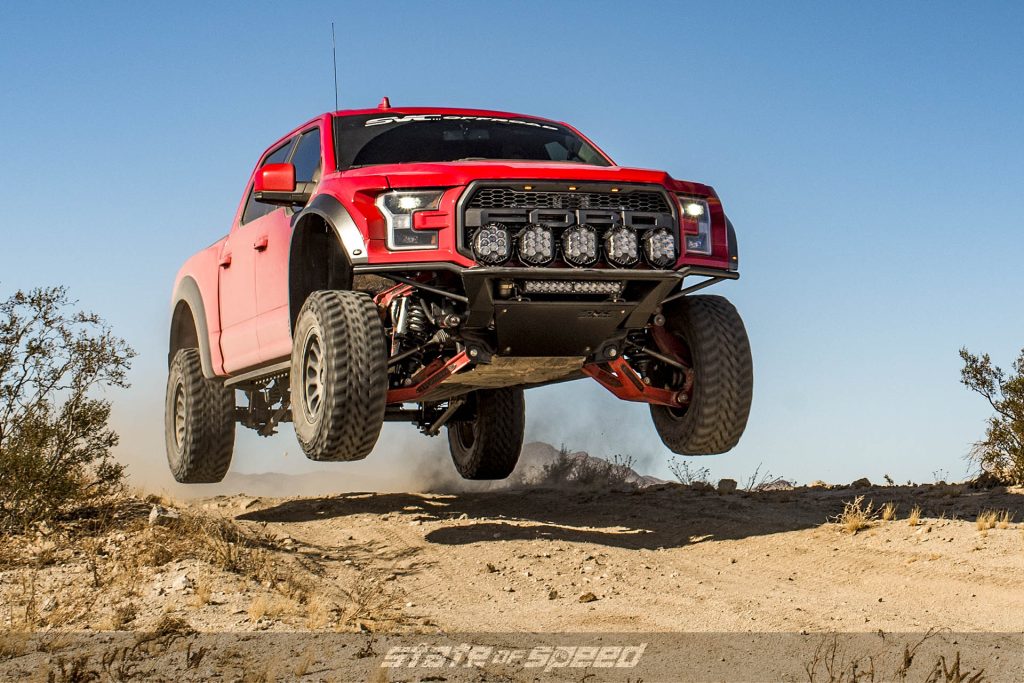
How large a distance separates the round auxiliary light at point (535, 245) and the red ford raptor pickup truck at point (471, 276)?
0.6 inches

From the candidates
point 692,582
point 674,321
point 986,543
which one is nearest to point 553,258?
point 674,321

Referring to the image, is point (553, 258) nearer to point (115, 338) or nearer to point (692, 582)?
point (692, 582)

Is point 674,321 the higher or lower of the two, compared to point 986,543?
→ higher

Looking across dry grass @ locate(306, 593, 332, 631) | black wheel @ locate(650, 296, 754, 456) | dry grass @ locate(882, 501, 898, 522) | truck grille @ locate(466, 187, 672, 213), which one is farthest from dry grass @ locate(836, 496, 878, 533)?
dry grass @ locate(306, 593, 332, 631)

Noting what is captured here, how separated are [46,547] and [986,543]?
6525mm

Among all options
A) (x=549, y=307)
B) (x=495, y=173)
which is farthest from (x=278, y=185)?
(x=549, y=307)

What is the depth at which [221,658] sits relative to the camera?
5664 mm

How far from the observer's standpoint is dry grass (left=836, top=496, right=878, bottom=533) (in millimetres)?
8820

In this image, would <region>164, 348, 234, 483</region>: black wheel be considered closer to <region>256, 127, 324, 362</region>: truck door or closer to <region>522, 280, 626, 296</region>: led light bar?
<region>256, 127, 324, 362</region>: truck door

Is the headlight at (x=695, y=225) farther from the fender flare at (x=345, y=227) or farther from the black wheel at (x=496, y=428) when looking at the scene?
the black wheel at (x=496, y=428)

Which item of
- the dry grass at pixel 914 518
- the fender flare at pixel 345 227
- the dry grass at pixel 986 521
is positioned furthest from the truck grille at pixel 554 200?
the dry grass at pixel 986 521

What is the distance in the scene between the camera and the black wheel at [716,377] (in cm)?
806

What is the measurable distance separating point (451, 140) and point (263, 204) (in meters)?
1.89

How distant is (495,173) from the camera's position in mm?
7184
